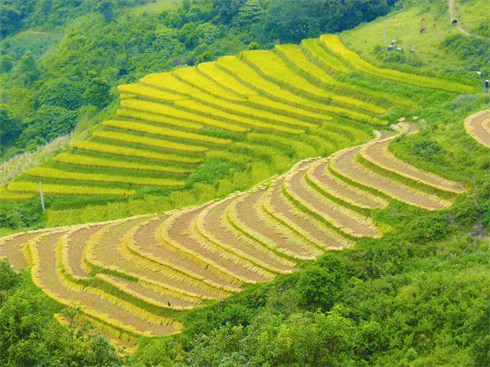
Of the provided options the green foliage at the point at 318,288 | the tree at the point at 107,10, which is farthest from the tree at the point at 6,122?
the green foliage at the point at 318,288

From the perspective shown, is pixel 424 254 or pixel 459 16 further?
pixel 459 16

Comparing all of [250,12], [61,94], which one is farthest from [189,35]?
[61,94]

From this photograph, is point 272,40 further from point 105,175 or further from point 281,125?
point 105,175

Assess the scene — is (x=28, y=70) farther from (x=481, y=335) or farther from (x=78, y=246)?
(x=481, y=335)

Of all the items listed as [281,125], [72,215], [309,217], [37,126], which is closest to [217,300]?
[309,217]

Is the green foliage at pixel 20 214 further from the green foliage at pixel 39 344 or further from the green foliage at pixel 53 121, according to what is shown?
the green foliage at pixel 39 344
